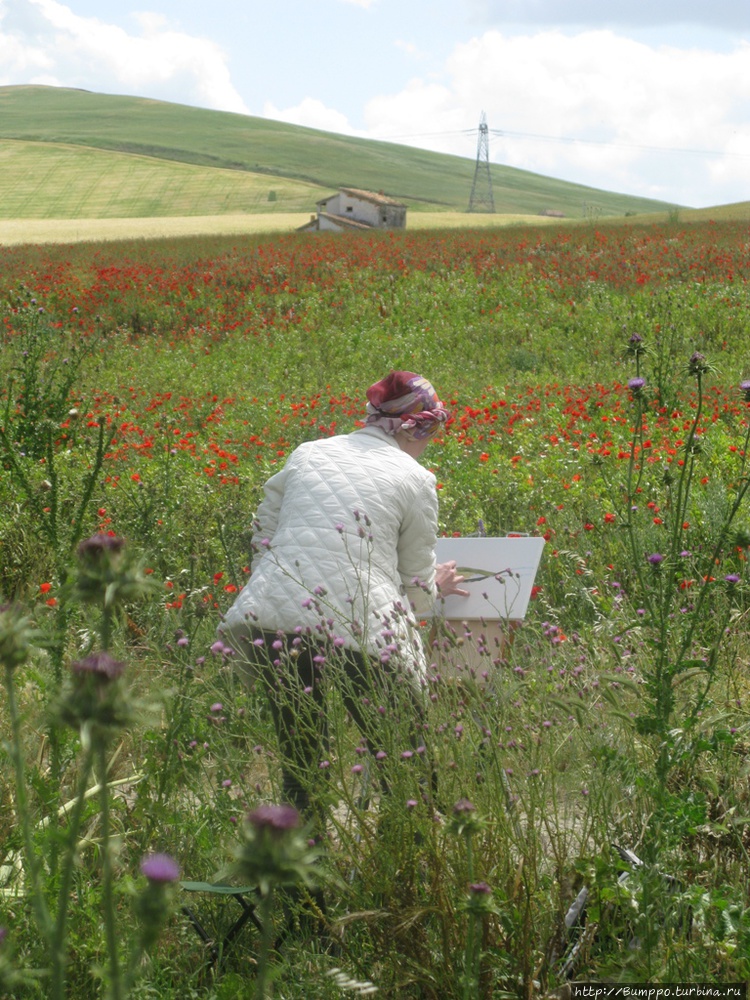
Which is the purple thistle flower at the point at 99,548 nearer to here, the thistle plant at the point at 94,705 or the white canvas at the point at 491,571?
the thistle plant at the point at 94,705

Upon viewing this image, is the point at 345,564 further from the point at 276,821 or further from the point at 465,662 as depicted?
the point at 276,821

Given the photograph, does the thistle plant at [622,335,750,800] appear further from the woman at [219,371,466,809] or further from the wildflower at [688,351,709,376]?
the woman at [219,371,466,809]

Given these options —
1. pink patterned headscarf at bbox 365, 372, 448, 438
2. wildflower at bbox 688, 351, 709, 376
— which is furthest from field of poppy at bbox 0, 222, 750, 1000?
pink patterned headscarf at bbox 365, 372, 448, 438

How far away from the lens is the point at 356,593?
9.30ft

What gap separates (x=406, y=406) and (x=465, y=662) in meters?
1.18

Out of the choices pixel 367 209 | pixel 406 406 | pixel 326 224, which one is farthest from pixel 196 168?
pixel 406 406

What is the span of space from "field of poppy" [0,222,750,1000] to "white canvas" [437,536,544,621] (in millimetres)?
147

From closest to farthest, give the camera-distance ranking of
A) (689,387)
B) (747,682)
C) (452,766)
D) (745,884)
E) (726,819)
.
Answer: (452,766) → (745,884) → (726,819) → (747,682) → (689,387)

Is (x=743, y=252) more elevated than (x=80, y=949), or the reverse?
(x=743, y=252)

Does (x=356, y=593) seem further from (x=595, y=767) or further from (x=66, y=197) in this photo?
(x=66, y=197)

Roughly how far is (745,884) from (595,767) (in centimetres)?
43

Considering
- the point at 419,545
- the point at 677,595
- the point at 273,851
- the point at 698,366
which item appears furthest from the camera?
the point at 677,595

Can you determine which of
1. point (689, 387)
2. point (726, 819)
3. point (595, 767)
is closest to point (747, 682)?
point (726, 819)

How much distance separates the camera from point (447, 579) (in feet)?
10.9
